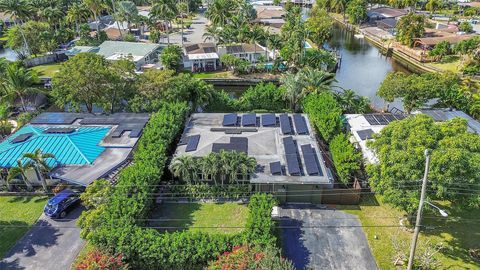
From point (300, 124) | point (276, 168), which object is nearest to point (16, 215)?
point (276, 168)

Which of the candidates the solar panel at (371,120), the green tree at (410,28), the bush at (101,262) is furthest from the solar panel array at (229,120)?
the green tree at (410,28)

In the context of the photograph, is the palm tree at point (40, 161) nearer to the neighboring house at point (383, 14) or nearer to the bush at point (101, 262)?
the bush at point (101, 262)

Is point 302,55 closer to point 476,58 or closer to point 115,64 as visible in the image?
point 476,58

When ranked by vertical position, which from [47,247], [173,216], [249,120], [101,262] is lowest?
[173,216]

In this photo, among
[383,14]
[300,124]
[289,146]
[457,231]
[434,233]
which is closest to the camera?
[434,233]

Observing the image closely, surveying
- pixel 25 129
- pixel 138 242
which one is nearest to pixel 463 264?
pixel 138 242

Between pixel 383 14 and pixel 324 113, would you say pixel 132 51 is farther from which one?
pixel 383 14
